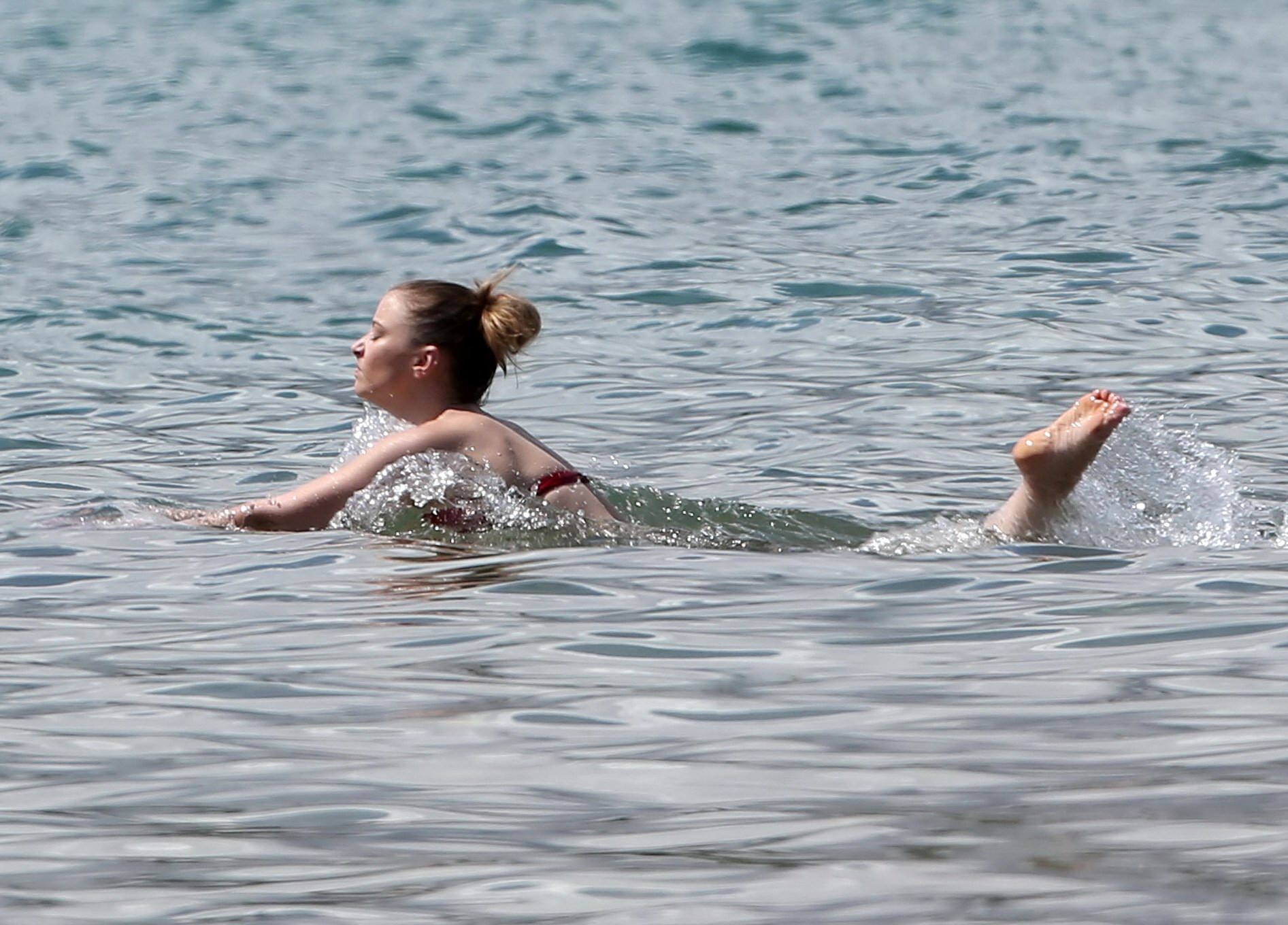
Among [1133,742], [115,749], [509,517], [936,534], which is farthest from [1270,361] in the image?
[115,749]

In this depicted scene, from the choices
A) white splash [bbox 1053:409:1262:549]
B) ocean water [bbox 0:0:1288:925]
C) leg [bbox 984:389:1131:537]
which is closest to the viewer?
ocean water [bbox 0:0:1288:925]

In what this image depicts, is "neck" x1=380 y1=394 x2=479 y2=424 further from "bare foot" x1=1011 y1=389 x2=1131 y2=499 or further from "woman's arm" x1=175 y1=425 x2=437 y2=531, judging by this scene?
"bare foot" x1=1011 y1=389 x2=1131 y2=499

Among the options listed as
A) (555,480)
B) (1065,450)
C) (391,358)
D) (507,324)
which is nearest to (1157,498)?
(1065,450)

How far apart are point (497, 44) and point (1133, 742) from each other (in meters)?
24.3

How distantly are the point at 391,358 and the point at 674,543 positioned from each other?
4.44ft

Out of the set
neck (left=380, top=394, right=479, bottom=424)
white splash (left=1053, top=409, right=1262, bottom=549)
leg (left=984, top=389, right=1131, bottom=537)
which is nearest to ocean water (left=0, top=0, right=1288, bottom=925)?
white splash (left=1053, top=409, right=1262, bottom=549)

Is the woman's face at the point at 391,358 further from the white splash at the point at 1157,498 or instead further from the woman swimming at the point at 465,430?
the white splash at the point at 1157,498

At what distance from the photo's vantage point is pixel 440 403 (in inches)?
272

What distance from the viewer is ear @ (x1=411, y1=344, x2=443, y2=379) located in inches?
270

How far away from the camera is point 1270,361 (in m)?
10.1

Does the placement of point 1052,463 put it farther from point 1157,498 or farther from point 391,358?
point 391,358

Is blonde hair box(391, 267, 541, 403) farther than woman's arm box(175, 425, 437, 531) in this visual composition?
Yes

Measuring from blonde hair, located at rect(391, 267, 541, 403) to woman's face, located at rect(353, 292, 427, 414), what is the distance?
0.04 m

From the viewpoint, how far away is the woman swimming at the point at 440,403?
6406 mm
